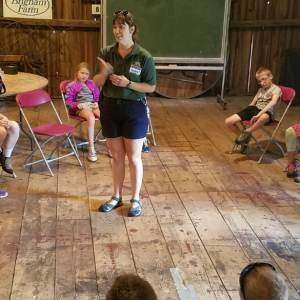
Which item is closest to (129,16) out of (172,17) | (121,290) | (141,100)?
(141,100)

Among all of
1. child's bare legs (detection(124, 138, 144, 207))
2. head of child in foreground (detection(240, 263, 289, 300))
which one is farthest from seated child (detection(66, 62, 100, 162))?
head of child in foreground (detection(240, 263, 289, 300))

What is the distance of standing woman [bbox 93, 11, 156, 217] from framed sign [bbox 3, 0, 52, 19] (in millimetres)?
A: 3842

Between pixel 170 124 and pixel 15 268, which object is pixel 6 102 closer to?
pixel 170 124

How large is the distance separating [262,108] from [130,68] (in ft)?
6.91

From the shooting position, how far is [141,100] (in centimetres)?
296

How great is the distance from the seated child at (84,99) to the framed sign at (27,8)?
231 cm

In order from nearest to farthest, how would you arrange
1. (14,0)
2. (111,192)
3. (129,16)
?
(129,16)
(111,192)
(14,0)

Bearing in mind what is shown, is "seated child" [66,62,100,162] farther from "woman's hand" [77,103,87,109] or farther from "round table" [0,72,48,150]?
"round table" [0,72,48,150]

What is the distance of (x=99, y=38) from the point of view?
6656 millimetres

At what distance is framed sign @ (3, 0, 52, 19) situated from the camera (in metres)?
6.20

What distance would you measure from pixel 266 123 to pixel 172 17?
9.14 ft

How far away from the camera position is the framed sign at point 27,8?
6.20 meters

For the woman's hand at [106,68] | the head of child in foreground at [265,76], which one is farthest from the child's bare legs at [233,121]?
the woman's hand at [106,68]

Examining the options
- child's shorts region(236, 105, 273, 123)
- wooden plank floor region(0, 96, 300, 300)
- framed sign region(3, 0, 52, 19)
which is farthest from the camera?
framed sign region(3, 0, 52, 19)
